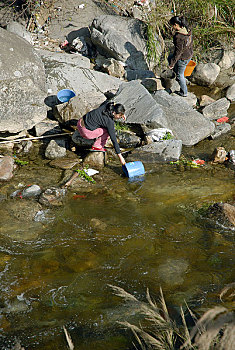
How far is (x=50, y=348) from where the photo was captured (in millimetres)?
2664

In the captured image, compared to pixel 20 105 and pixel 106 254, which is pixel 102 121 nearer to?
pixel 20 105

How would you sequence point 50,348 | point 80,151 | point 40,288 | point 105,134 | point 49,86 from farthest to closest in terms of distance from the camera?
point 49,86
point 80,151
point 105,134
point 40,288
point 50,348

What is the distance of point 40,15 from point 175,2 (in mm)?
3864

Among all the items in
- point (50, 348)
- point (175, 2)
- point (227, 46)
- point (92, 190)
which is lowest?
point (92, 190)

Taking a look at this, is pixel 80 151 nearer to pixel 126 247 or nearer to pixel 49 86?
pixel 49 86

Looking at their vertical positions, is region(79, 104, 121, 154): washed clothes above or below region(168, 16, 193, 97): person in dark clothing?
below

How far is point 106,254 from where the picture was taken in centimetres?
374

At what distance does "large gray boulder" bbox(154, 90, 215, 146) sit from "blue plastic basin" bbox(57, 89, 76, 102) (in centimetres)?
190

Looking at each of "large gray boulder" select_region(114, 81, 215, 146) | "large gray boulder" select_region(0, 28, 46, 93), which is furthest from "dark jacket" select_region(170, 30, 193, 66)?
"large gray boulder" select_region(0, 28, 46, 93)

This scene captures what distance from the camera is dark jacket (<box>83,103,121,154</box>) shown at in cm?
507

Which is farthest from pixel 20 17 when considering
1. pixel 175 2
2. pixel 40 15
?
pixel 175 2

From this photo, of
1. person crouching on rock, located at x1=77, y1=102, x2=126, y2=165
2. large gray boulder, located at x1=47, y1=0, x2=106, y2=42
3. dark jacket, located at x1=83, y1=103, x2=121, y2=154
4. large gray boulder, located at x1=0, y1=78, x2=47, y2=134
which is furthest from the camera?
large gray boulder, located at x1=47, y1=0, x2=106, y2=42

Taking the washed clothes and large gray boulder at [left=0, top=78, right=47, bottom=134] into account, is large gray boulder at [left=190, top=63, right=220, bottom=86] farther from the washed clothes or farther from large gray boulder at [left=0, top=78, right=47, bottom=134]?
large gray boulder at [left=0, top=78, right=47, bottom=134]

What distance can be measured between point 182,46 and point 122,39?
221 centimetres
